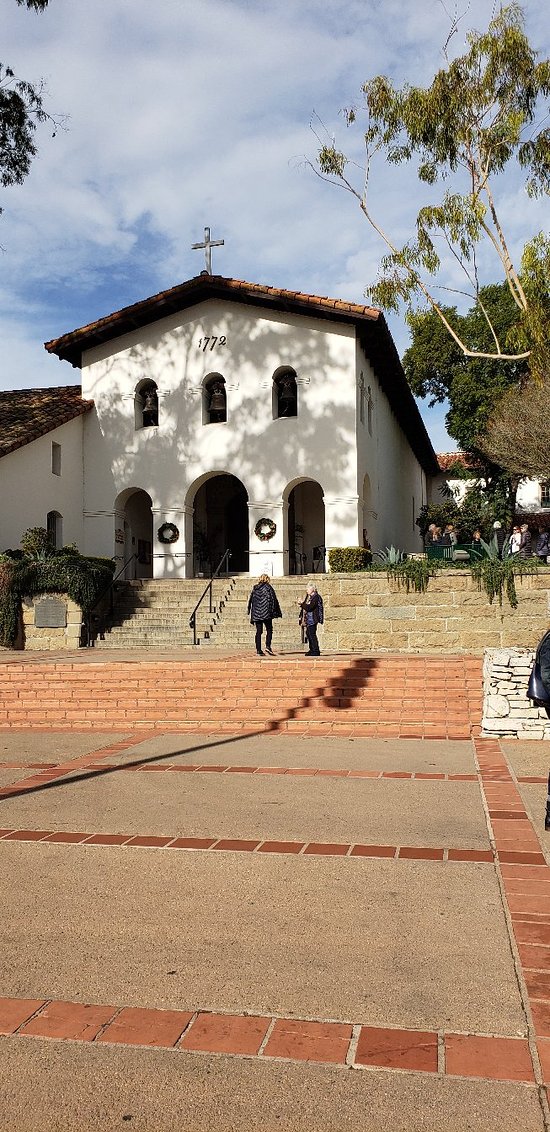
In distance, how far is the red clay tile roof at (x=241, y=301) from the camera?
73.1 feet

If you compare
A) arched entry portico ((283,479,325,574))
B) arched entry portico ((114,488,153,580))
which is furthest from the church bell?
arched entry portico ((283,479,325,574))

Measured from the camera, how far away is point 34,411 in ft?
80.1

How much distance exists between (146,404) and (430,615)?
45.4 feet

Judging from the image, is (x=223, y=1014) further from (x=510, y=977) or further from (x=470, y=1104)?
(x=510, y=977)

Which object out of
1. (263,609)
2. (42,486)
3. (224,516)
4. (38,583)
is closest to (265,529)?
(224,516)

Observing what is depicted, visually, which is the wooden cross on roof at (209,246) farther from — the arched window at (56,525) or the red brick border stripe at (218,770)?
the red brick border stripe at (218,770)

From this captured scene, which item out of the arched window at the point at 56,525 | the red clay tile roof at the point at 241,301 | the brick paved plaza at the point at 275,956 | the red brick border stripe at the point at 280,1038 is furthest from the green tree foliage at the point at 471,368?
the red brick border stripe at the point at 280,1038

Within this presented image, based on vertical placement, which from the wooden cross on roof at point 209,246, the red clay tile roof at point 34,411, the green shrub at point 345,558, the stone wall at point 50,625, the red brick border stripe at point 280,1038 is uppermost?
the wooden cross on roof at point 209,246

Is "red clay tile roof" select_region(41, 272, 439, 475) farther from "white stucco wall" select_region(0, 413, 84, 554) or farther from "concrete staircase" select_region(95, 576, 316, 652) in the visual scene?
"concrete staircase" select_region(95, 576, 316, 652)

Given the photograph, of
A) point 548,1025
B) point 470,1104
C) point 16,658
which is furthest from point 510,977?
point 16,658

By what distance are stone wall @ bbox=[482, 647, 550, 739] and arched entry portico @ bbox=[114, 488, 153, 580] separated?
17385 millimetres

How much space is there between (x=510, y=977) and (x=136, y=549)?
24.4m

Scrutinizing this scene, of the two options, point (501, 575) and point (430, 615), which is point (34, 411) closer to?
point (430, 615)

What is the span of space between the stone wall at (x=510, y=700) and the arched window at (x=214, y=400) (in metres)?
16.7
